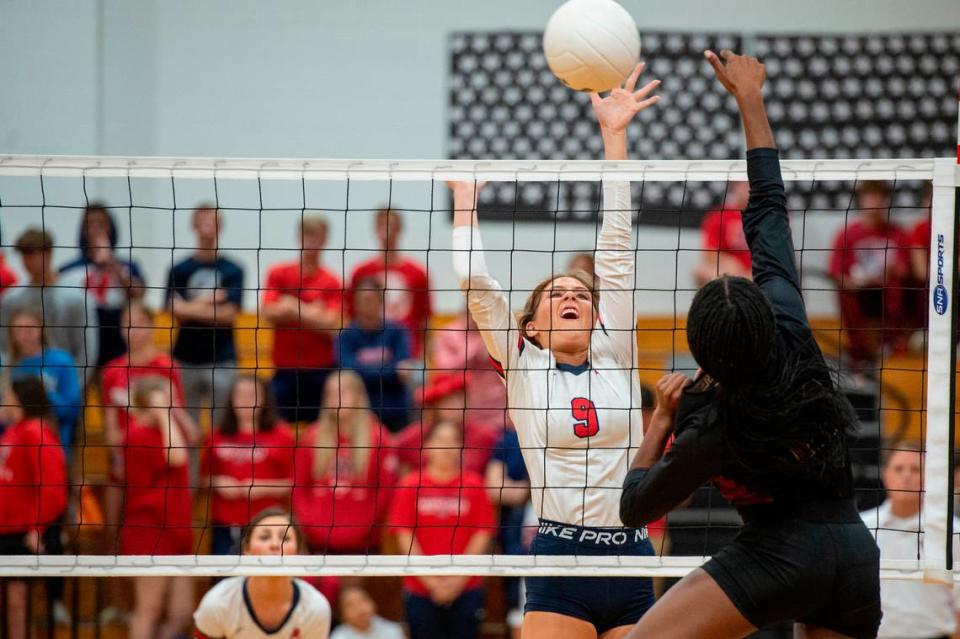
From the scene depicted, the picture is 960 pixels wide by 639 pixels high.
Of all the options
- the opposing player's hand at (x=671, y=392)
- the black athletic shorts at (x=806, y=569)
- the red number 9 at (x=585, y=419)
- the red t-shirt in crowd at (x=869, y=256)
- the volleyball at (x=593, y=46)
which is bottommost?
the black athletic shorts at (x=806, y=569)

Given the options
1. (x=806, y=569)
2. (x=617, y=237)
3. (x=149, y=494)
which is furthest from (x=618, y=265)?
(x=149, y=494)

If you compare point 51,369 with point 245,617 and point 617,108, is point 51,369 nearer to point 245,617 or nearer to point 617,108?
point 245,617

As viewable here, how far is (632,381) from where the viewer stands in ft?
14.5

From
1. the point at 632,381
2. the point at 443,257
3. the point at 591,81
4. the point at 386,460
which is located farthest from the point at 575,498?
the point at 443,257

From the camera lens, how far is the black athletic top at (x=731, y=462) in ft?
10.0

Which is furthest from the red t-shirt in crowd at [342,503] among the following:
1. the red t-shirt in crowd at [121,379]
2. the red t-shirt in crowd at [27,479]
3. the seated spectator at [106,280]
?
the seated spectator at [106,280]

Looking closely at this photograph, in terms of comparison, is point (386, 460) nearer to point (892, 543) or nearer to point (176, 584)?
point (176, 584)

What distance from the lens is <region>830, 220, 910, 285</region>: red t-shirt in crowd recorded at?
9016 mm

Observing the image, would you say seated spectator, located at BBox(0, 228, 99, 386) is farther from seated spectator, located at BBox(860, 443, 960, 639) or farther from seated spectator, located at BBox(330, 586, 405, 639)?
seated spectator, located at BBox(860, 443, 960, 639)

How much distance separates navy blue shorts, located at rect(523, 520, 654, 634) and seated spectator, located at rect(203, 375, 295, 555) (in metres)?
3.34

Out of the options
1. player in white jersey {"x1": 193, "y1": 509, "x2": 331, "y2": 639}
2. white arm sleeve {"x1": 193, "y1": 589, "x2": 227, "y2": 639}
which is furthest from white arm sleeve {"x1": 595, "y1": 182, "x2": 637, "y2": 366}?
white arm sleeve {"x1": 193, "y1": 589, "x2": 227, "y2": 639}

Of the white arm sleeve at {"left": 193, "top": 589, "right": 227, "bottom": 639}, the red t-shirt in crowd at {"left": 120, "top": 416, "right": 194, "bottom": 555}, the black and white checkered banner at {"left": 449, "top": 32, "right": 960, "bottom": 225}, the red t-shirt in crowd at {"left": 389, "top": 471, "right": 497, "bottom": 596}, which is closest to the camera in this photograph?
the white arm sleeve at {"left": 193, "top": 589, "right": 227, "bottom": 639}

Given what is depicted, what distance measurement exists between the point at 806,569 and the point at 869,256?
6.61 meters

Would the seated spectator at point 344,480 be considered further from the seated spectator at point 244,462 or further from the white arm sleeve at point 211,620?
the white arm sleeve at point 211,620
